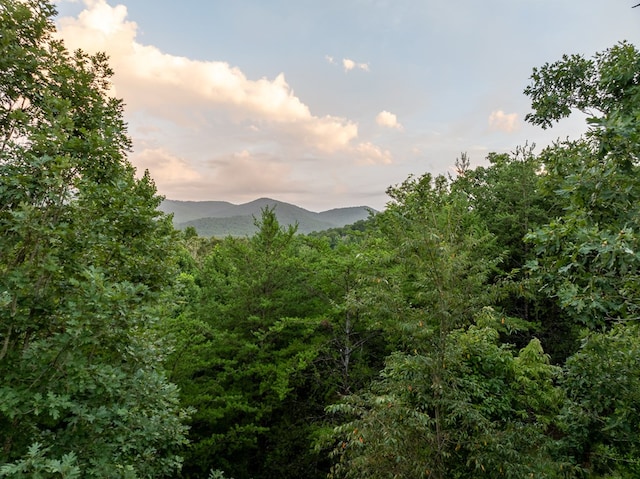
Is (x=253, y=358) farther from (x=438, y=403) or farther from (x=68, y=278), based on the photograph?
(x=68, y=278)

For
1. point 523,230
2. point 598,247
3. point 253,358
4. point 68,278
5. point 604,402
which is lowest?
point 253,358

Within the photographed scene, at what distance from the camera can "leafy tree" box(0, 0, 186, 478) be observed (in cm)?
399

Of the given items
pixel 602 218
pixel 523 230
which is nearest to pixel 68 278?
pixel 602 218

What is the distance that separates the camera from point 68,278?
4605 mm

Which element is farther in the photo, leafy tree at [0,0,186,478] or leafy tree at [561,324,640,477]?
leafy tree at [561,324,640,477]

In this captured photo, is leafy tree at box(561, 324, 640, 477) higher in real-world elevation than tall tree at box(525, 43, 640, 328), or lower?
lower

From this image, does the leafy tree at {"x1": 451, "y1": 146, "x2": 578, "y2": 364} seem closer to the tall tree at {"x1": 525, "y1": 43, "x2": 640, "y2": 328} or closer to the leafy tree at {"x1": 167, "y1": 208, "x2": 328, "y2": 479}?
the leafy tree at {"x1": 167, "y1": 208, "x2": 328, "y2": 479}

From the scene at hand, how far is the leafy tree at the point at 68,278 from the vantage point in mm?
3994

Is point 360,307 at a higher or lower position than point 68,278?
lower

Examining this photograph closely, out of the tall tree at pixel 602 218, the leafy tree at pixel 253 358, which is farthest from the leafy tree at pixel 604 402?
the leafy tree at pixel 253 358

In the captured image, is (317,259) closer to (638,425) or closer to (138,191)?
(138,191)

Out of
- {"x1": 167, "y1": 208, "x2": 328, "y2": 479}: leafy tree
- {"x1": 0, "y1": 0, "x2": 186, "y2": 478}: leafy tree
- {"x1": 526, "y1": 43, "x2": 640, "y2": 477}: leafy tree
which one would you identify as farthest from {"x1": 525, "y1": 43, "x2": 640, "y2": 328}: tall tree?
{"x1": 167, "y1": 208, "x2": 328, "y2": 479}: leafy tree

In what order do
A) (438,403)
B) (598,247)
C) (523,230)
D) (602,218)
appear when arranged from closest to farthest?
(598,247)
(602,218)
(438,403)
(523,230)

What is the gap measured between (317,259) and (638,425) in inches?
364
